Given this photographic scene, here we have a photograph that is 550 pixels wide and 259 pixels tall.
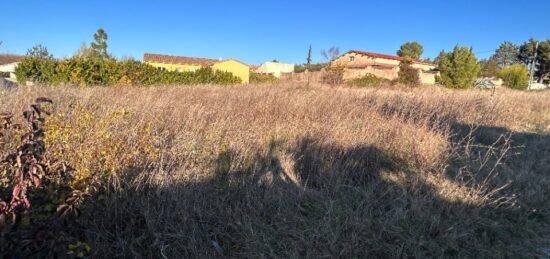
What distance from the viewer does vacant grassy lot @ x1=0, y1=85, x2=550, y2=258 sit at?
246cm

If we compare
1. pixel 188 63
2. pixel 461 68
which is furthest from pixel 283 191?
pixel 188 63

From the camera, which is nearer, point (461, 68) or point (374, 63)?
point (461, 68)

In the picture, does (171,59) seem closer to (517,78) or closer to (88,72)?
→ (88,72)

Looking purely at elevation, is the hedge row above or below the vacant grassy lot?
above

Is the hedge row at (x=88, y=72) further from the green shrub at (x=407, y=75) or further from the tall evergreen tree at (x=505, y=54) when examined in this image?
the tall evergreen tree at (x=505, y=54)

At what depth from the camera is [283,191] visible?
3.10 metres

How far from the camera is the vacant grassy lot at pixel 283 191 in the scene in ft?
8.05

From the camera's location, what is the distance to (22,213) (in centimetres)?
170

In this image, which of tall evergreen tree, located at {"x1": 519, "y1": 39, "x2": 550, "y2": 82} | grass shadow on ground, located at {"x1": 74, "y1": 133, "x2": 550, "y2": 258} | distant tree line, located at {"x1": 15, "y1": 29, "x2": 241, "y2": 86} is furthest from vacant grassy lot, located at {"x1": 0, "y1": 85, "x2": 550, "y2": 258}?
tall evergreen tree, located at {"x1": 519, "y1": 39, "x2": 550, "y2": 82}

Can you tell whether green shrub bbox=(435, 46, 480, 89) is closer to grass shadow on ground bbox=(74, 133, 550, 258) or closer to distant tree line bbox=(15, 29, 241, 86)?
distant tree line bbox=(15, 29, 241, 86)

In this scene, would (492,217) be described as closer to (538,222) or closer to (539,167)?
(538,222)

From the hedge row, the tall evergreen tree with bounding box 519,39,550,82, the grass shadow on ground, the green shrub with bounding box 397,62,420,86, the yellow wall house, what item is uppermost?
the tall evergreen tree with bounding box 519,39,550,82

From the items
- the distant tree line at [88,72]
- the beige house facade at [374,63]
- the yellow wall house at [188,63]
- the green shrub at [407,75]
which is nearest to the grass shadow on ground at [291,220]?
the distant tree line at [88,72]

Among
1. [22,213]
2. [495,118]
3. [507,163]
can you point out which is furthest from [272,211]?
[495,118]
